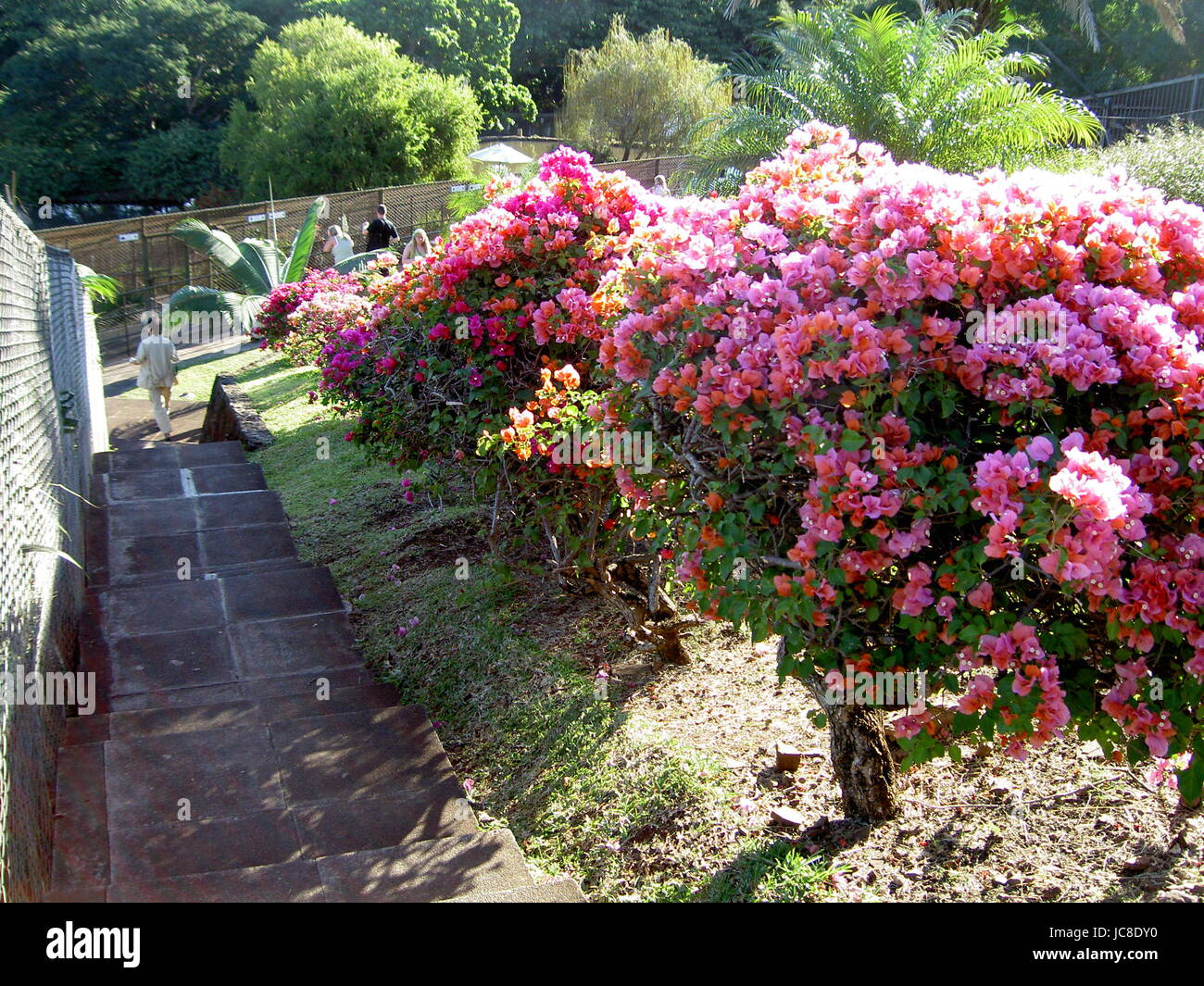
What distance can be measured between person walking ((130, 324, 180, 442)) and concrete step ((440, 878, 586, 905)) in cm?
1044

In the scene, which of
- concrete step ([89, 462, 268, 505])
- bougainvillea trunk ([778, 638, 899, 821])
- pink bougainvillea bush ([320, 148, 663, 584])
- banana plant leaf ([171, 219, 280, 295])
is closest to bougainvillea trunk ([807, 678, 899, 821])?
bougainvillea trunk ([778, 638, 899, 821])

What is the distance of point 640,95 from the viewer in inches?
1302

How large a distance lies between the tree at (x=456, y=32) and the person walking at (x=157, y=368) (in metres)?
25.3

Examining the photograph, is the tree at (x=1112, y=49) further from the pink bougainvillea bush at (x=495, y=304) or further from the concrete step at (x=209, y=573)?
the concrete step at (x=209, y=573)

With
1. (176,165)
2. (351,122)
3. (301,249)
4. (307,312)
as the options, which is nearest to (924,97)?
(307,312)

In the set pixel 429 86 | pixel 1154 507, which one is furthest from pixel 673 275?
pixel 429 86

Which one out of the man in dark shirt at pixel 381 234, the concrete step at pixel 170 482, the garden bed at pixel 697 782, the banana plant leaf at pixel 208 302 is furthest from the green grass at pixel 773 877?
Answer: the man in dark shirt at pixel 381 234

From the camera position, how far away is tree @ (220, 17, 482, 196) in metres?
26.0

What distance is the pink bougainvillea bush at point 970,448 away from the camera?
8.16 ft

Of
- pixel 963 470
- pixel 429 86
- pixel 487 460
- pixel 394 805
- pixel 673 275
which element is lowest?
pixel 394 805

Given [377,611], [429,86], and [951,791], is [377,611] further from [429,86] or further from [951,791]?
[429,86]

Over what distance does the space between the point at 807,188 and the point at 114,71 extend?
3628 centimetres

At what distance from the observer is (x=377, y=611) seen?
641 cm

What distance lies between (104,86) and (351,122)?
13.0m
